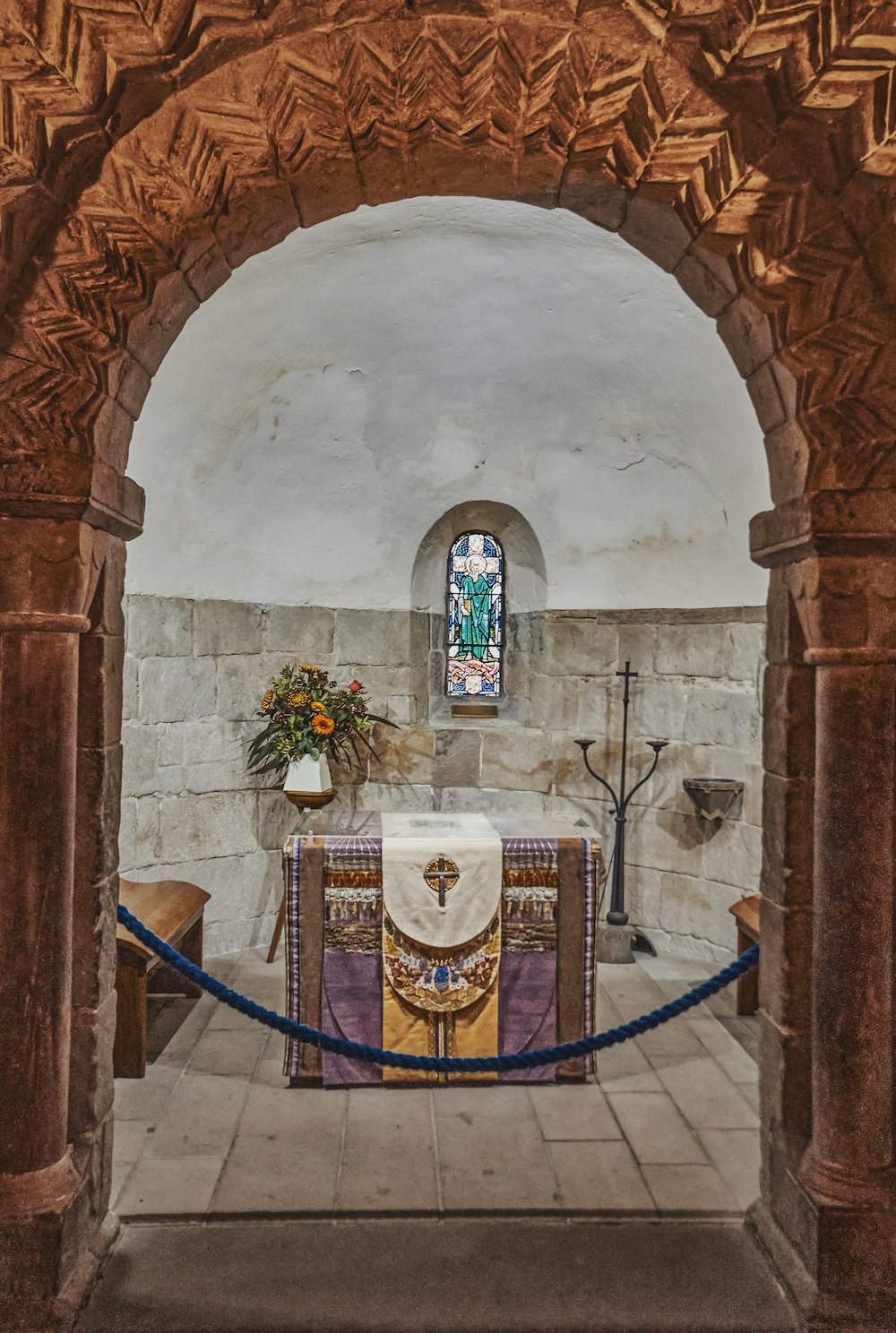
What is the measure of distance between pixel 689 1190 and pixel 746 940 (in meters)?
1.58

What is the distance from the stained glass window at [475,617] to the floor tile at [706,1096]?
2.97m

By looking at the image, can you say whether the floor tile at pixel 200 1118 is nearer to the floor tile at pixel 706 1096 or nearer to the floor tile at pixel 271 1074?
the floor tile at pixel 271 1074

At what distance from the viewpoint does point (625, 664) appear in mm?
5340

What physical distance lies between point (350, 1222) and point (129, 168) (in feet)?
9.86

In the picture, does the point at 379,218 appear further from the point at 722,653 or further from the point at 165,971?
the point at 165,971

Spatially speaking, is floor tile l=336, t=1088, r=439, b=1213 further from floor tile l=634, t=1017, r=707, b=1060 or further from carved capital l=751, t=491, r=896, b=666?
carved capital l=751, t=491, r=896, b=666

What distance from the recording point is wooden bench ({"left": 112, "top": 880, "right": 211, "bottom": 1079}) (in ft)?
11.7

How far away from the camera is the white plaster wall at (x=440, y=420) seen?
4.32 metres

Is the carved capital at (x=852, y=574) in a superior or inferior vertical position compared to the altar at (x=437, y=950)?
superior

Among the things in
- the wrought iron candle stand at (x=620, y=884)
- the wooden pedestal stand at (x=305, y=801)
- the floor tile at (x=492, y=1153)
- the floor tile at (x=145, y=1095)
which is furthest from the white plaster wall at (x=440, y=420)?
the floor tile at (x=492, y=1153)

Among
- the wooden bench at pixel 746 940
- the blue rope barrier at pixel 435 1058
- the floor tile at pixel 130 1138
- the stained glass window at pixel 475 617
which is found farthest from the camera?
the stained glass window at pixel 475 617

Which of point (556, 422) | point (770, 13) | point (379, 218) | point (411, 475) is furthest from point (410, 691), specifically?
point (770, 13)

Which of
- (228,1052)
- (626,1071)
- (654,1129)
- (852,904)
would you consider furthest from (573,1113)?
(852,904)

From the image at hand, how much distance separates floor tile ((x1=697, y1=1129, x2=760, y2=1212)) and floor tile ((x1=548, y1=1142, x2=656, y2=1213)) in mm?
284
